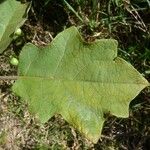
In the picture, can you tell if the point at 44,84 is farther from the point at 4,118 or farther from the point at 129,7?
the point at 4,118

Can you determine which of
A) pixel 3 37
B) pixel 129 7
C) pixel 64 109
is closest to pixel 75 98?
pixel 64 109

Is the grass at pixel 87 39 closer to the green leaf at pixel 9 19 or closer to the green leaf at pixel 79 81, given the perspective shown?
the green leaf at pixel 9 19

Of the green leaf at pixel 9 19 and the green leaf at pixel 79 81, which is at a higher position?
the green leaf at pixel 9 19

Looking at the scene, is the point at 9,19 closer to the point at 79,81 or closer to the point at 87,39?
the point at 79,81

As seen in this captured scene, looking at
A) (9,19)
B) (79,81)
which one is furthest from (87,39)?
(79,81)

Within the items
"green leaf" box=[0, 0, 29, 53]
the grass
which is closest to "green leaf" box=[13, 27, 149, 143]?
"green leaf" box=[0, 0, 29, 53]

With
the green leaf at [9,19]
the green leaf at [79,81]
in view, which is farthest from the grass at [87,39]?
the green leaf at [79,81]
